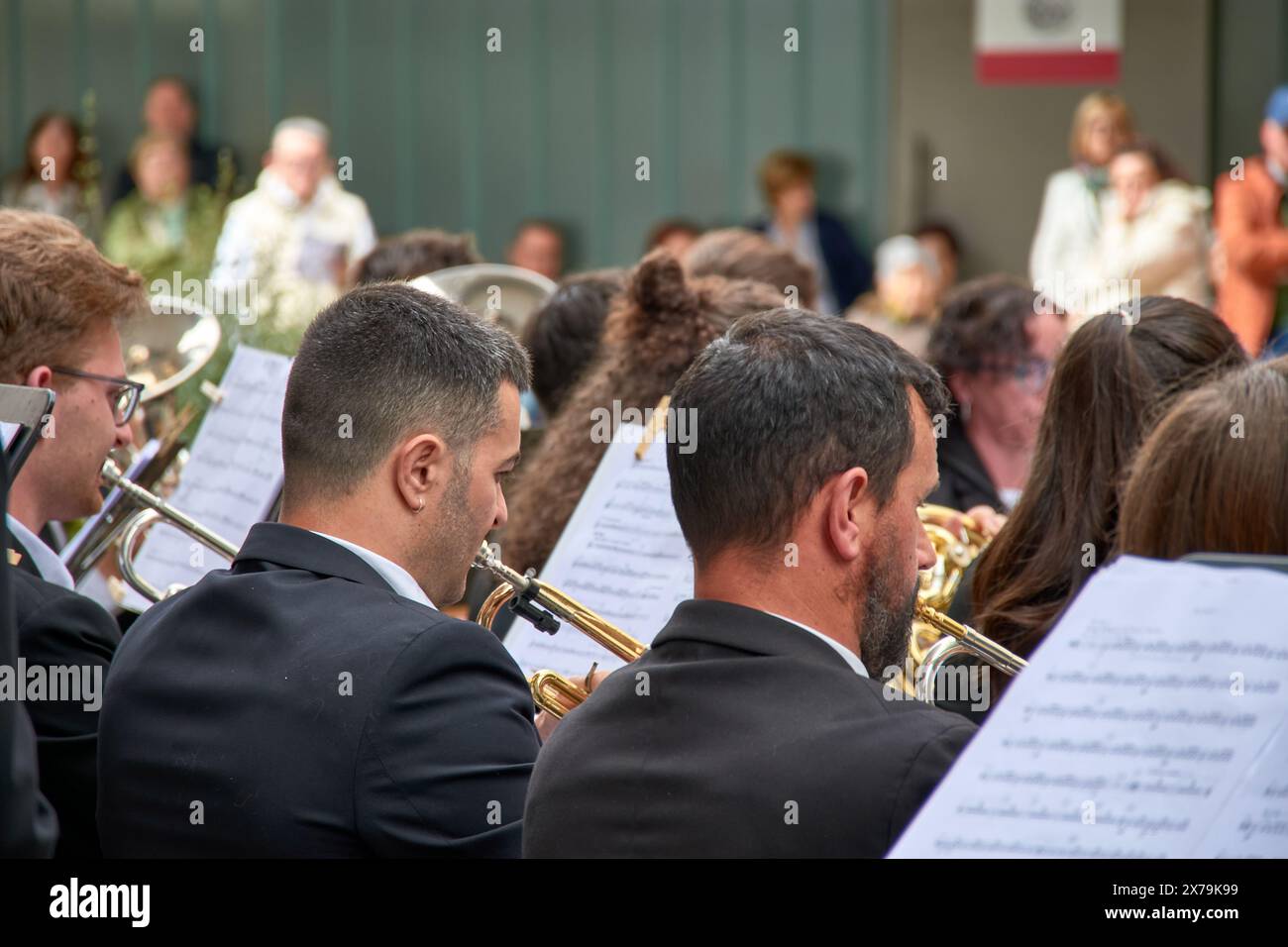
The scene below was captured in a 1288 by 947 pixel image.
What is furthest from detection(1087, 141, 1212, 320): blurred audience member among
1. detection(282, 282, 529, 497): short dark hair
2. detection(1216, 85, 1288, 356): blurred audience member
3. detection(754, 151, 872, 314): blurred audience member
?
detection(282, 282, 529, 497): short dark hair

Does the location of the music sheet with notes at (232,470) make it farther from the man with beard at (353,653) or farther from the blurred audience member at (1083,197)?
the blurred audience member at (1083,197)

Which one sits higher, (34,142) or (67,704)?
(34,142)

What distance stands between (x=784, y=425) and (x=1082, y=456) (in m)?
0.96

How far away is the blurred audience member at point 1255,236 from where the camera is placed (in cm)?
→ 671

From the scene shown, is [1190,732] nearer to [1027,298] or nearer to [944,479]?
[944,479]

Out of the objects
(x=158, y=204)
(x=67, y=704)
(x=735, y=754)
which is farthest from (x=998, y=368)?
(x=158, y=204)

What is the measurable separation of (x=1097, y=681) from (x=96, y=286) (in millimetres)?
1971

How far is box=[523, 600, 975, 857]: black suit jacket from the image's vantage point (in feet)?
4.75

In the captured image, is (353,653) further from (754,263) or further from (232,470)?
(754,263)

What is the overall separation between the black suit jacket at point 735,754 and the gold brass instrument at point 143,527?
1169 millimetres

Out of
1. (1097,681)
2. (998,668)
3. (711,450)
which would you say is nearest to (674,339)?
(998,668)

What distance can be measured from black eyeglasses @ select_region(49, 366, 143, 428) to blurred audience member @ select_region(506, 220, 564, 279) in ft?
19.7

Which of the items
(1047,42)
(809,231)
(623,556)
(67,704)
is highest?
(1047,42)

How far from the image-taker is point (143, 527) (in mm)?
3070
